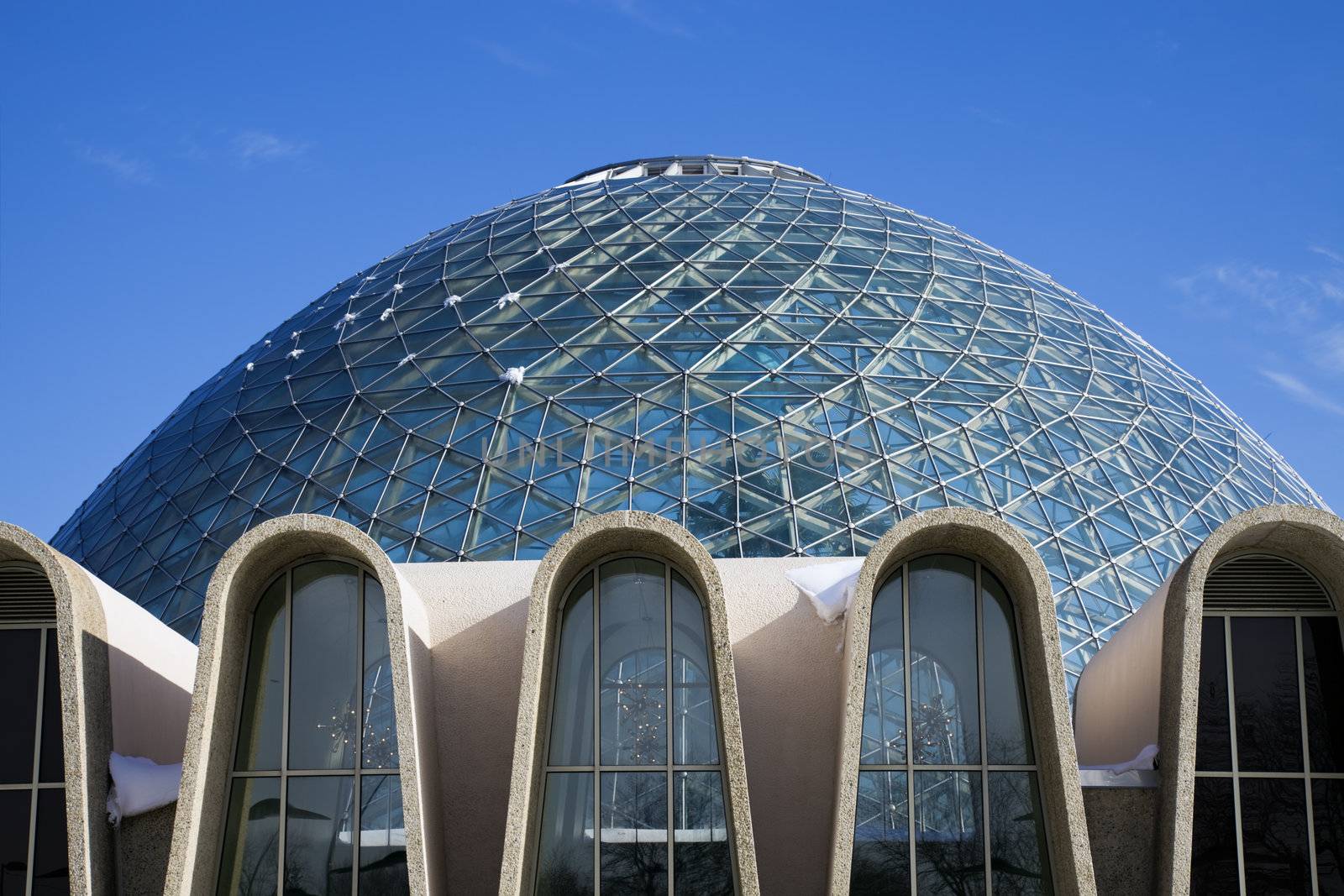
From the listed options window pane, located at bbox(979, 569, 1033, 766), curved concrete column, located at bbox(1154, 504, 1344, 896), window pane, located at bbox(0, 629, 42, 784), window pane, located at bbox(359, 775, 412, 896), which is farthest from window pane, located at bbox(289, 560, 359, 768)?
curved concrete column, located at bbox(1154, 504, 1344, 896)

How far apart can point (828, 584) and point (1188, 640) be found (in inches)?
195

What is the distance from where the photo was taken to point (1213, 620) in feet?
61.6

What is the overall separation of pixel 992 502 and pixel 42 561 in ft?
51.9

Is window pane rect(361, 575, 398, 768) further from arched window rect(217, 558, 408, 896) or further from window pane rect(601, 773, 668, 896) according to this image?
window pane rect(601, 773, 668, 896)

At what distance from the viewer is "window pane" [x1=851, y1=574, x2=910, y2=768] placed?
18.4 metres

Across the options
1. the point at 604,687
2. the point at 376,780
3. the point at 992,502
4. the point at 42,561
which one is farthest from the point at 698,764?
the point at 992,502

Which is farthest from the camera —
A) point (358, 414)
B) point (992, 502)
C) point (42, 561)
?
point (358, 414)

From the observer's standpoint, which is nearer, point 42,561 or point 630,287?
point 42,561

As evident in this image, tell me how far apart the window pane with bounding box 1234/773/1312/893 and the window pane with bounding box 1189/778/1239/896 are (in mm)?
154

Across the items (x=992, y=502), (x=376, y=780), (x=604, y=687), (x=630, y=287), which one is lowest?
(x=376, y=780)

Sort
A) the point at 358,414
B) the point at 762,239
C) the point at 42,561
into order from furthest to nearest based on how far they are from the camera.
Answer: the point at 762,239 → the point at 358,414 → the point at 42,561

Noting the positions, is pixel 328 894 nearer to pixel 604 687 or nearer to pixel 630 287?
pixel 604 687

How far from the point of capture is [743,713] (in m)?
20.4

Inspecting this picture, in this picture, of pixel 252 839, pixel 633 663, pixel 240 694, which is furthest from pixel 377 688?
pixel 633 663
